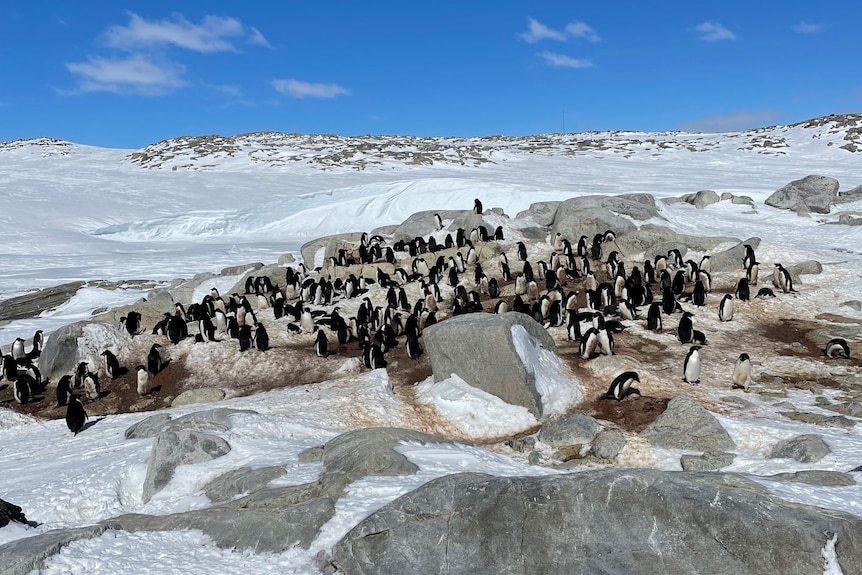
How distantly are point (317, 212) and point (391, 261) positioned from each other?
57.4 ft

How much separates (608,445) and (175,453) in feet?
19.2

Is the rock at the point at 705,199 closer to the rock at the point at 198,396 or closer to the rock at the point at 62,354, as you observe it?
the rock at the point at 198,396

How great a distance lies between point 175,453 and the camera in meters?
8.60

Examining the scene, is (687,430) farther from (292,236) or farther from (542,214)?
(292,236)

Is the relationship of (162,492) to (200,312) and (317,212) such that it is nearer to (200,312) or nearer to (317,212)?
(200,312)

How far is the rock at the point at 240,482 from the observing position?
25.3ft

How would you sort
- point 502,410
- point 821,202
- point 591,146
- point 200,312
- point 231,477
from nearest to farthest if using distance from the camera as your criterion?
point 231,477 → point 502,410 → point 200,312 → point 821,202 → point 591,146

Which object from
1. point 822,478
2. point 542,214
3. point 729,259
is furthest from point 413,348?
point 542,214

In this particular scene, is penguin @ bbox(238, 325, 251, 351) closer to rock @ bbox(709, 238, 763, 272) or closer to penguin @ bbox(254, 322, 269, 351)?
penguin @ bbox(254, 322, 269, 351)

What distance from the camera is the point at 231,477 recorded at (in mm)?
8078

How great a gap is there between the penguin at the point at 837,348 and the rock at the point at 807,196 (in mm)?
14648

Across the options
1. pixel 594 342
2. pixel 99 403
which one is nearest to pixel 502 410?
pixel 594 342

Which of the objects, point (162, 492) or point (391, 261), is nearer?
point (162, 492)

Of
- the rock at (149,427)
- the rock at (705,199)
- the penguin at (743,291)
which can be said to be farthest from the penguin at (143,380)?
the rock at (705,199)
